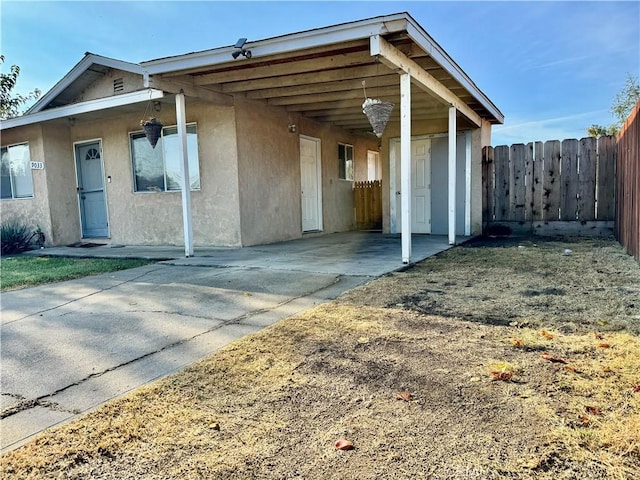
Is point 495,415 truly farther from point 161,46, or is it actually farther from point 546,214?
point 161,46

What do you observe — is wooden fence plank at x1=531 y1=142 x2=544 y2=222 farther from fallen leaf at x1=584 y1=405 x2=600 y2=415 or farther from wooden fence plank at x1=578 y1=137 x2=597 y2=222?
fallen leaf at x1=584 y1=405 x2=600 y2=415

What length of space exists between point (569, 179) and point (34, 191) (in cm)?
1175

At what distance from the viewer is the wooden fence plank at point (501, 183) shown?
29.4ft

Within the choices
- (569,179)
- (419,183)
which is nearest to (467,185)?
(419,183)

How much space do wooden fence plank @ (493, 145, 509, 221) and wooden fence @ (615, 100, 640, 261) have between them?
2.17 metres

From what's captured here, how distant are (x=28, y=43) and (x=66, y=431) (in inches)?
549

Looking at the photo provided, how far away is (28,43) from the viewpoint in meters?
11.6

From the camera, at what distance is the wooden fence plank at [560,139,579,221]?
8.29 metres

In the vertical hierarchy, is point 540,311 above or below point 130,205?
below

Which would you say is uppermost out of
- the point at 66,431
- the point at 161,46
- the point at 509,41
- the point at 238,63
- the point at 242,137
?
the point at 509,41

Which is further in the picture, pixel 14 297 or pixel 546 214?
pixel 546 214

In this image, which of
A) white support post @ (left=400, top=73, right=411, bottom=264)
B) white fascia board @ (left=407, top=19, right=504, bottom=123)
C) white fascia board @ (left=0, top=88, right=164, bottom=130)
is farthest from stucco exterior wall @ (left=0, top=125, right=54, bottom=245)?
white fascia board @ (left=407, top=19, right=504, bottom=123)

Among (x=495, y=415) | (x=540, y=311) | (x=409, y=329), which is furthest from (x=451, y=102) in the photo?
(x=495, y=415)

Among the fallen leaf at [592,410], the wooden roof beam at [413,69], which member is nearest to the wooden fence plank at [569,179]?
the wooden roof beam at [413,69]
